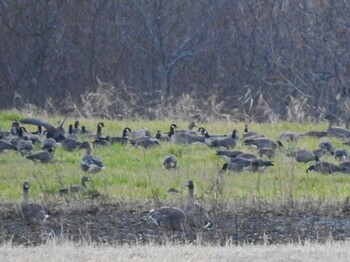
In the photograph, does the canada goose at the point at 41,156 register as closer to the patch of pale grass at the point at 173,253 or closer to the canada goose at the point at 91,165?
the canada goose at the point at 91,165

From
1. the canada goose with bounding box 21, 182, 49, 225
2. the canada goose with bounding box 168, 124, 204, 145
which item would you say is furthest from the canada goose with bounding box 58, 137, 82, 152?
the canada goose with bounding box 21, 182, 49, 225

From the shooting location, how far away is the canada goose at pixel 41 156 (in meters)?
17.3

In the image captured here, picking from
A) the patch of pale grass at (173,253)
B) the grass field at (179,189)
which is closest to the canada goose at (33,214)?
the grass field at (179,189)

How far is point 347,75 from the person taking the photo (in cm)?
3197

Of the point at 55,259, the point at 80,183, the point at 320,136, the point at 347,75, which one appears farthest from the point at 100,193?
the point at 347,75

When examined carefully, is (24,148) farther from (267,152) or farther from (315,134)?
(315,134)

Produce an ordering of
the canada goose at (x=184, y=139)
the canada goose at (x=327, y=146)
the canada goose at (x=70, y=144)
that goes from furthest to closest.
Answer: the canada goose at (x=184, y=139) → the canada goose at (x=70, y=144) → the canada goose at (x=327, y=146)

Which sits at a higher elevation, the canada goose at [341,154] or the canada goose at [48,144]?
the canada goose at [341,154]

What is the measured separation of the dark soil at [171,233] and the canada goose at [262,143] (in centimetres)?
462

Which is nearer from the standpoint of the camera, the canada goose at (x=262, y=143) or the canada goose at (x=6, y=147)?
the canada goose at (x=6, y=147)

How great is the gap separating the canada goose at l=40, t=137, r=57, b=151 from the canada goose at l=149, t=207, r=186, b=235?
592 centimetres

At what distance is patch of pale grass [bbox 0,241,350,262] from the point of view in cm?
966

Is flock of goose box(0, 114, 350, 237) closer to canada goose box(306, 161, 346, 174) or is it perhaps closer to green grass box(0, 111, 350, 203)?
canada goose box(306, 161, 346, 174)

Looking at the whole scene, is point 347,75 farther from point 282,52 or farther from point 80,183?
point 80,183
